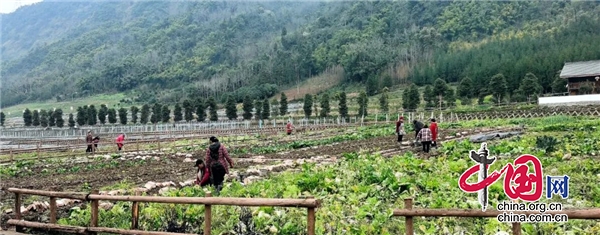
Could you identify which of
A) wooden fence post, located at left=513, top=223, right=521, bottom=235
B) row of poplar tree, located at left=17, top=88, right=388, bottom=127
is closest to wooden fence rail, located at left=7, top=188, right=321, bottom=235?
wooden fence post, located at left=513, top=223, right=521, bottom=235

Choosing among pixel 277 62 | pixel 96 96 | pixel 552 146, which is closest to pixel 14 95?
pixel 96 96

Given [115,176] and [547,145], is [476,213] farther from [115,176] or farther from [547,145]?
[115,176]

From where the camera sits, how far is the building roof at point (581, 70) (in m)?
61.3

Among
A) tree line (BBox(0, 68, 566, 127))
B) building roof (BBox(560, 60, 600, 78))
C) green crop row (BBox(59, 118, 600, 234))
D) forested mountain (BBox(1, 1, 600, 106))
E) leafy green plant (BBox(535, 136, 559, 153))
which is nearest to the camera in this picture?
green crop row (BBox(59, 118, 600, 234))

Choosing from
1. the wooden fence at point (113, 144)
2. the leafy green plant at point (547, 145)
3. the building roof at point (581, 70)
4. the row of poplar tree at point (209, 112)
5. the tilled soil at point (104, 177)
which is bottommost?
the tilled soil at point (104, 177)

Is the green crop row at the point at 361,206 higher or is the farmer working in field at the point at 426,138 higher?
the farmer working in field at the point at 426,138

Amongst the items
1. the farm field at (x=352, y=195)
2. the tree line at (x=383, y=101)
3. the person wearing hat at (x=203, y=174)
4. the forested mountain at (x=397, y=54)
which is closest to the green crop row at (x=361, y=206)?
the farm field at (x=352, y=195)

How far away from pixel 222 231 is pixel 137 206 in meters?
1.68

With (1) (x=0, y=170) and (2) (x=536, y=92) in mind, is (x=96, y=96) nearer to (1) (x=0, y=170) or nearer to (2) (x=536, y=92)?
(2) (x=536, y=92)

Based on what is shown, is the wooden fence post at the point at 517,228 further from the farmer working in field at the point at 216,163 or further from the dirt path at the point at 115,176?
the dirt path at the point at 115,176

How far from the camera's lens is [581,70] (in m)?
63.3

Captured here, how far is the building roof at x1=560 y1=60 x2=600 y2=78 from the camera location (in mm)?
61278

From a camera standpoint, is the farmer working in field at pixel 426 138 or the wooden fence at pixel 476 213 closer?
the wooden fence at pixel 476 213

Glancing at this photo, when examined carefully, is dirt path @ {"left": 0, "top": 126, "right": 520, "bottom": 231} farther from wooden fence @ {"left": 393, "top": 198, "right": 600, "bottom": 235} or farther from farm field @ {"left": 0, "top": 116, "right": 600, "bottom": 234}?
wooden fence @ {"left": 393, "top": 198, "right": 600, "bottom": 235}
